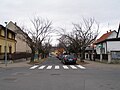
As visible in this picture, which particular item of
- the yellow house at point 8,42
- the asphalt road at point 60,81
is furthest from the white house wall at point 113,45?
Answer: the asphalt road at point 60,81

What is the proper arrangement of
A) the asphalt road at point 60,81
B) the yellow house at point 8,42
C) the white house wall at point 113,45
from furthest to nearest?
the yellow house at point 8,42 → the white house wall at point 113,45 → the asphalt road at point 60,81

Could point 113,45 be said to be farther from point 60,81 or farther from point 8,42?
point 60,81

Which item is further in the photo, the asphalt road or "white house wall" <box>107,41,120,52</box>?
"white house wall" <box>107,41,120,52</box>

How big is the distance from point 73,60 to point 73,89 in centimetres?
2520

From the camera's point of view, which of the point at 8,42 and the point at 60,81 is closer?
the point at 60,81

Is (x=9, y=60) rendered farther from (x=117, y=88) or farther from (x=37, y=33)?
(x=117, y=88)

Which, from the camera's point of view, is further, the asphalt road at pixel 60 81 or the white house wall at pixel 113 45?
the white house wall at pixel 113 45

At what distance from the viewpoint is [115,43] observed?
146 feet

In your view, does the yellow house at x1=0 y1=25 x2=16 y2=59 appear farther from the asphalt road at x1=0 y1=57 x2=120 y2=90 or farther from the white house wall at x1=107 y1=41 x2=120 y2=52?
the asphalt road at x1=0 y1=57 x2=120 y2=90

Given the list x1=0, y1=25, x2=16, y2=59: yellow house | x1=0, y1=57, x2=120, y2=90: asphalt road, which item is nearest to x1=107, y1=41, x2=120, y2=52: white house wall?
x1=0, y1=25, x2=16, y2=59: yellow house

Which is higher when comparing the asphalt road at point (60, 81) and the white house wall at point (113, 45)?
the white house wall at point (113, 45)

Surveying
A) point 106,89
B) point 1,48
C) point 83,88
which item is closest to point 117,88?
point 106,89

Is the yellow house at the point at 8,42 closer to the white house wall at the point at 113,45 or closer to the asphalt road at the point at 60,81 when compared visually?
the white house wall at the point at 113,45

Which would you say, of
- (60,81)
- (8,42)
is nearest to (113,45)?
(8,42)
